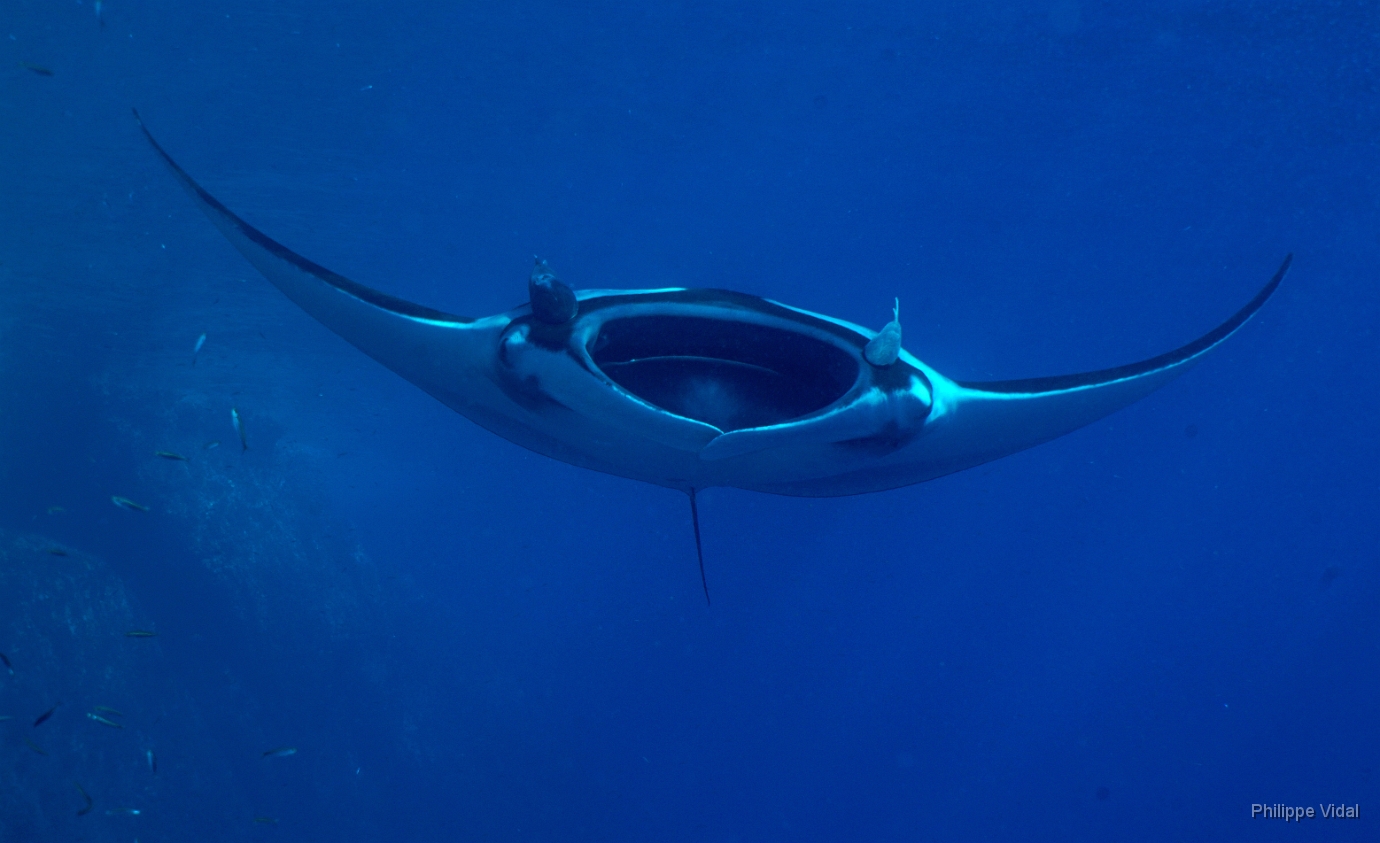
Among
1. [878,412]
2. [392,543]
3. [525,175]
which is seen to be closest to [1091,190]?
[525,175]

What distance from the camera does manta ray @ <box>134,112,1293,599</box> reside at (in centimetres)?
239

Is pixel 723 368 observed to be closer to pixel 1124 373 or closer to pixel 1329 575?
pixel 1124 373

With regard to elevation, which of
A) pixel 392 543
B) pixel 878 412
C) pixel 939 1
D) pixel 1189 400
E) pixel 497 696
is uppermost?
pixel 392 543

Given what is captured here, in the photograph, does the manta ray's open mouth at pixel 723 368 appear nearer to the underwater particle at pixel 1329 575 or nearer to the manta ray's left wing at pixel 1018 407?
the manta ray's left wing at pixel 1018 407

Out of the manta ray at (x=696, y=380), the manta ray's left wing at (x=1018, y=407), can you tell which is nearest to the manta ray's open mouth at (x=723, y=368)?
the manta ray at (x=696, y=380)

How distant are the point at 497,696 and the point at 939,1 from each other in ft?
42.0

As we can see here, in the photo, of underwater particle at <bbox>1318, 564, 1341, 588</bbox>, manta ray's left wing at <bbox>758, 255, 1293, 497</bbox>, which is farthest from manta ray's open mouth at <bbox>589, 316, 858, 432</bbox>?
underwater particle at <bbox>1318, 564, 1341, 588</bbox>

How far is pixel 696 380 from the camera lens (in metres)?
2.92

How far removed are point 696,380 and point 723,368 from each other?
128mm

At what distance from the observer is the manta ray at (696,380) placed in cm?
239

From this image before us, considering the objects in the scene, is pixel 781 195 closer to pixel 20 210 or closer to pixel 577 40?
pixel 577 40

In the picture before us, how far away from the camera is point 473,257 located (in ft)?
25.3

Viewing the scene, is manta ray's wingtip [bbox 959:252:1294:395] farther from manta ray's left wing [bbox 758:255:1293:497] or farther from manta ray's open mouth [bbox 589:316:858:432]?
manta ray's open mouth [bbox 589:316:858:432]

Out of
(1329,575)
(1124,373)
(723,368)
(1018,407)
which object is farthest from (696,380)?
(1329,575)
